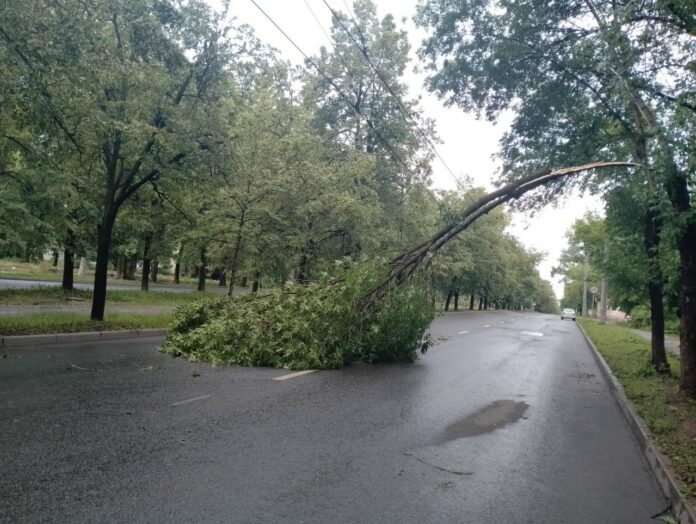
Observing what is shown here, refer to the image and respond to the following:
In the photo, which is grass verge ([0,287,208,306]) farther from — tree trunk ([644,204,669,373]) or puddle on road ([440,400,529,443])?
tree trunk ([644,204,669,373])

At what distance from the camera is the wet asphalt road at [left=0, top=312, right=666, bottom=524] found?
3.64m

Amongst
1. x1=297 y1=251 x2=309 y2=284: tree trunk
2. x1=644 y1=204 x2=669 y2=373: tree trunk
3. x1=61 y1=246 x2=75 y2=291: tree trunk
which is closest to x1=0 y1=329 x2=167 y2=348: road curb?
x1=297 y1=251 x2=309 y2=284: tree trunk

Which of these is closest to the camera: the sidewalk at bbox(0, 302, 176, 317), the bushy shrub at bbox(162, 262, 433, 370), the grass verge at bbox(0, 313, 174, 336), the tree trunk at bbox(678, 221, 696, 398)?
the tree trunk at bbox(678, 221, 696, 398)

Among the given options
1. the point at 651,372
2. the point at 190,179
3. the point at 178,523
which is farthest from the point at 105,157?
the point at 651,372

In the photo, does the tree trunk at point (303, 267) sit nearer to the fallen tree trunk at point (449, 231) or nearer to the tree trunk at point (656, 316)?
the fallen tree trunk at point (449, 231)

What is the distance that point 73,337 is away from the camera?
1105 centimetres

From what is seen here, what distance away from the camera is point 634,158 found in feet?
35.2

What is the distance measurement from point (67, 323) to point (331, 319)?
21.9 ft

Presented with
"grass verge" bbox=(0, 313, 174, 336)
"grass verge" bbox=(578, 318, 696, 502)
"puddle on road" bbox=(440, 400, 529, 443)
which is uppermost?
"grass verge" bbox=(0, 313, 174, 336)

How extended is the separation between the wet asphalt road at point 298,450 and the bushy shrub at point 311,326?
32.7 inches

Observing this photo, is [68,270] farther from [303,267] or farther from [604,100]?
[604,100]

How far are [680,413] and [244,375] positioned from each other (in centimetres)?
668

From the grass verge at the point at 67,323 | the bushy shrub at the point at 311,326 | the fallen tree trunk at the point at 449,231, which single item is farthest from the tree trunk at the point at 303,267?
the fallen tree trunk at the point at 449,231

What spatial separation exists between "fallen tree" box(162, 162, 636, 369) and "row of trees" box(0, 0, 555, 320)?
1589mm
